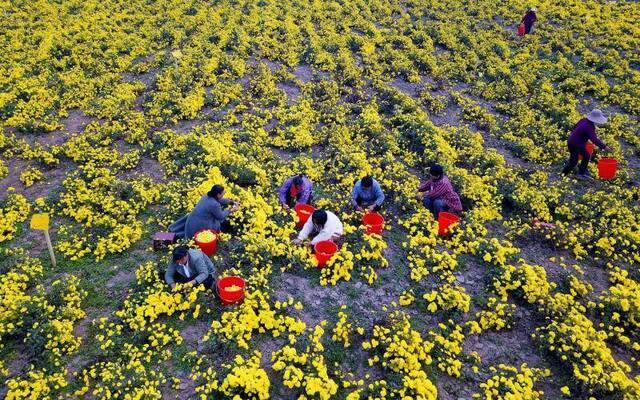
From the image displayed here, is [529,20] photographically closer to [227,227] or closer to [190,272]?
[227,227]

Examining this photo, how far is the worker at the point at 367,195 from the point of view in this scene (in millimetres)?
9492

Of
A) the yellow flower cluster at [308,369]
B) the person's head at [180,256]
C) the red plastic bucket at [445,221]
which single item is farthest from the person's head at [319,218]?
the red plastic bucket at [445,221]

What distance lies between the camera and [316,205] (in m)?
9.91

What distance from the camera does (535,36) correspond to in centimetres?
2062

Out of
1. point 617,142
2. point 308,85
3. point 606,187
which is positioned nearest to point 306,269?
point 606,187

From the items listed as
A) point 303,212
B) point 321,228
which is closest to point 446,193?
point 321,228

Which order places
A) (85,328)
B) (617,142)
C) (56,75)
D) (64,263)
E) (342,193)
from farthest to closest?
(56,75) < (617,142) < (342,193) < (64,263) < (85,328)

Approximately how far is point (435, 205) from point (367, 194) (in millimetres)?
1494

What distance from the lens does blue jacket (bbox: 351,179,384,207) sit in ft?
31.4

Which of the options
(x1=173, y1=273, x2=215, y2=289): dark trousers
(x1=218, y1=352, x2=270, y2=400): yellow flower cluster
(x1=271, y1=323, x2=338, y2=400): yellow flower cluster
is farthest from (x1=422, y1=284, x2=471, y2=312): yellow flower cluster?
(x1=173, y1=273, x2=215, y2=289): dark trousers

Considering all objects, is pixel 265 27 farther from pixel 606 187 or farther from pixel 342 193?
pixel 606 187

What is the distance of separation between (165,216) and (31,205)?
301 centimetres

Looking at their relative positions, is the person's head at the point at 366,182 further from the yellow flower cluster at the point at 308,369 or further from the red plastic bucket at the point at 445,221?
the yellow flower cluster at the point at 308,369

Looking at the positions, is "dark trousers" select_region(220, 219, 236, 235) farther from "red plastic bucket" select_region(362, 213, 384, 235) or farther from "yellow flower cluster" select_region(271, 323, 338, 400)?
"yellow flower cluster" select_region(271, 323, 338, 400)
